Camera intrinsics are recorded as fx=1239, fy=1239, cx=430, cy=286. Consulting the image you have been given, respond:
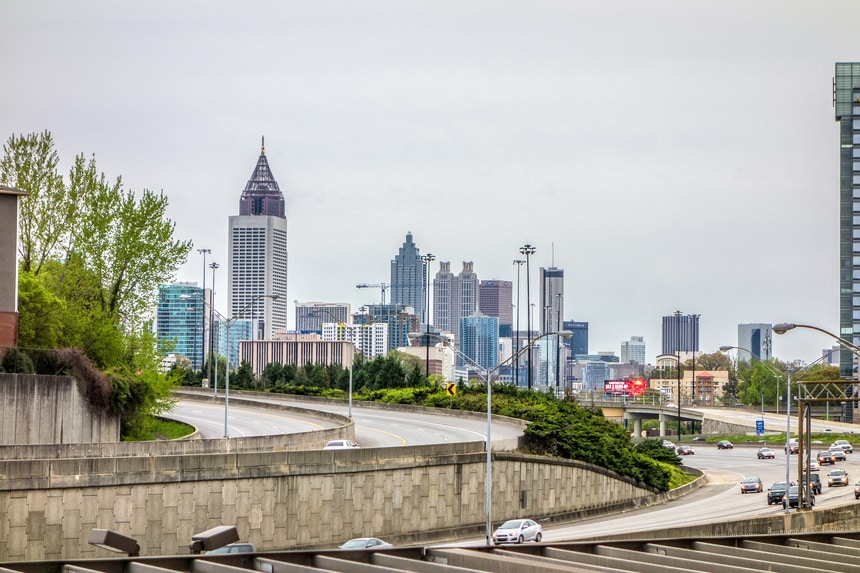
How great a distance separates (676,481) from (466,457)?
31.8 metres

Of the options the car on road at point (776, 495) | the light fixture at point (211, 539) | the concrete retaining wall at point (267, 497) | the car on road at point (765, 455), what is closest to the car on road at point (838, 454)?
the car on road at point (765, 455)

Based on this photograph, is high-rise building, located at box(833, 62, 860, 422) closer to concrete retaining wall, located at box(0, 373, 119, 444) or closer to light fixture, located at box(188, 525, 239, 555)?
concrete retaining wall, located at box(0, 373, 119, 444)

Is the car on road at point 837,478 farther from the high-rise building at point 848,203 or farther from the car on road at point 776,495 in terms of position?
the high-rise building at point 848,203

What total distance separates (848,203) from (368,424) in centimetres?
13240

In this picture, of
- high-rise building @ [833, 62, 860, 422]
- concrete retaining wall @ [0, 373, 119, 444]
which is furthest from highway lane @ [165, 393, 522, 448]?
high-rise building @ [833, 62, 860, 422]

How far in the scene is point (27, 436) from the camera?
50.0m

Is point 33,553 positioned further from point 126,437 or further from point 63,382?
point 126,437

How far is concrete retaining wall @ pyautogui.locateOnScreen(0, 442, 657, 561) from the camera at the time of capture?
3819 centimetres

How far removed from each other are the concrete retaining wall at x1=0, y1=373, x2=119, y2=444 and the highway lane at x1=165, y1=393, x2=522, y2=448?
12940mm

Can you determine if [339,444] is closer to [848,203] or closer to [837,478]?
[837,478]

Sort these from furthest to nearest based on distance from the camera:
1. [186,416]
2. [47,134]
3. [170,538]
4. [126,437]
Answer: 1. [186,416]
2. [47,134]
3. [126,437]
4. [170,538]

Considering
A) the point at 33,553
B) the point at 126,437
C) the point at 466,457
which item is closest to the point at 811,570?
the point at 33,553

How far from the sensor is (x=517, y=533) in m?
47.7

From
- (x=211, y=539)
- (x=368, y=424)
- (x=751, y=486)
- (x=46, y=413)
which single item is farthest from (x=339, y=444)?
(x=211, y=539)
